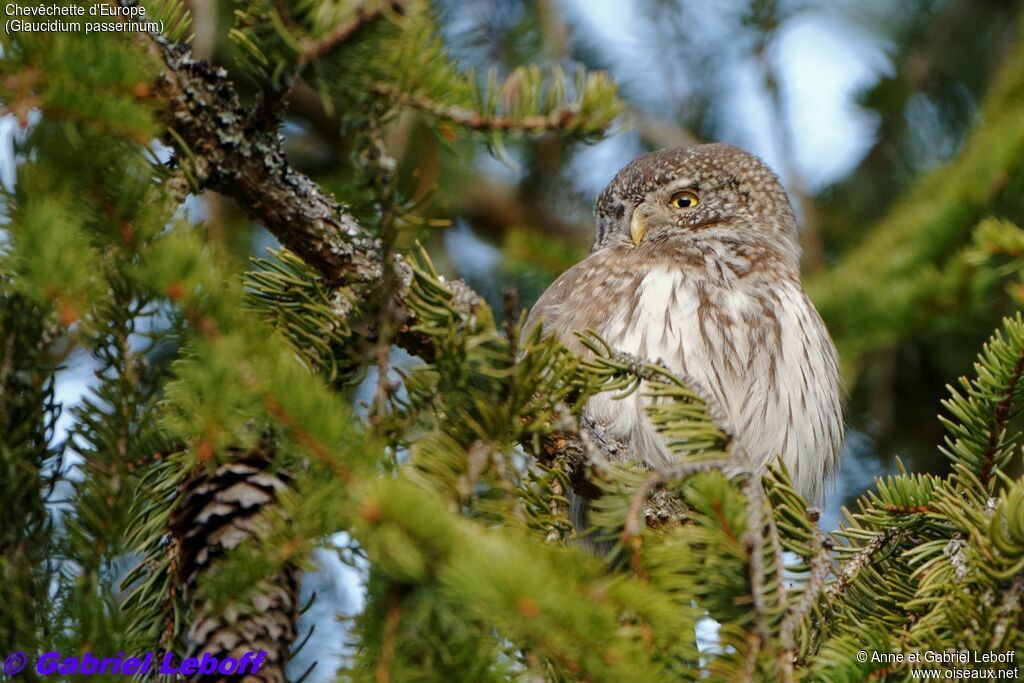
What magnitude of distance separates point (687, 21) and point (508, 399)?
3.49m

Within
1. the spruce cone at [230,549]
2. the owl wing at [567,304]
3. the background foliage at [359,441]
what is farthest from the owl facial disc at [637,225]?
the spruce cone at [230,549]

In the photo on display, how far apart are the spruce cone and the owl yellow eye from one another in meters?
2.66

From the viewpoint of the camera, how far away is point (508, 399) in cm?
182

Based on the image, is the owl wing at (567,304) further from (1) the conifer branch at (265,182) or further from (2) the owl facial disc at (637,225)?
(1) the conifer branch at (265,182)

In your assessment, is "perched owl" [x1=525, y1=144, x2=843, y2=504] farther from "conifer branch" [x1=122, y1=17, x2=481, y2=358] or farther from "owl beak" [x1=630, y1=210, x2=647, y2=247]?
"conifer branch" [x1=122, y1=17, x2=481, y2=358]

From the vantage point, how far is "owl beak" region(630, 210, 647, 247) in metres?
4.15

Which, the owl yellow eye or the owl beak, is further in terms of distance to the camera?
the owl yellow eye

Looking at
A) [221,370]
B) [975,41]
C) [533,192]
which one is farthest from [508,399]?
[975,41]

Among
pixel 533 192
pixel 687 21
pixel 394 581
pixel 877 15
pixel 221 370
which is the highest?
pixel 877 15

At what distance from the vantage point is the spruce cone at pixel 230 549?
1726 millimetres

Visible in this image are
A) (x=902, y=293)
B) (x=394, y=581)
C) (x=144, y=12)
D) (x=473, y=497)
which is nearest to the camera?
(x=394, y=581)

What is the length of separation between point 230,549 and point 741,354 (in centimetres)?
201

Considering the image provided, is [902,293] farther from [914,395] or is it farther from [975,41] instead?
[975,41]

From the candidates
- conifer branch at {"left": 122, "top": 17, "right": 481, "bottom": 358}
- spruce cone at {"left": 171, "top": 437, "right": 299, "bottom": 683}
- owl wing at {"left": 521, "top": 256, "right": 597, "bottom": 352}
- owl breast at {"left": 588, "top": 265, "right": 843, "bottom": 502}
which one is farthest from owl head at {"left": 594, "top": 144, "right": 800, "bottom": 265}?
spruce cone at {"left": 171, "top": 437, "right": 299, "bottom": 683}
